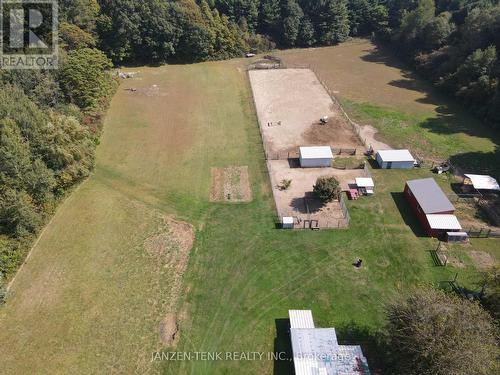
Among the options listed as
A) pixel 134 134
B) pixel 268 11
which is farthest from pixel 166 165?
pixel 268 11

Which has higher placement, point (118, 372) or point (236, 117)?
point (236, 117)

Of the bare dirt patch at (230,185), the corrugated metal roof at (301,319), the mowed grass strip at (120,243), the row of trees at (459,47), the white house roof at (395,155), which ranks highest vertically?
the row of trees at (459,47)

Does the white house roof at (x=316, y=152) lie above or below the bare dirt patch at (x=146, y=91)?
above

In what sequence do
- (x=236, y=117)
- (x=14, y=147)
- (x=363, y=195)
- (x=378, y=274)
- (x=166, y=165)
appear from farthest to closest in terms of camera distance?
(x=236, y=117) → (x=166, y=165) → (x=363, y=195) → (x=14, y=147) → (x=378, y=274)

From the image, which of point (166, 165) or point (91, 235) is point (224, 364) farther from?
point (166, 165)

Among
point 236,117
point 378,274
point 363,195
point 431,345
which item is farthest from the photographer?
point 236,117

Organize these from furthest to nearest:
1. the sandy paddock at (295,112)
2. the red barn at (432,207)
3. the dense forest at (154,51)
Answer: the sandy paddock at (295,112), the dense forest at (154,51), the red barn at (432,207)

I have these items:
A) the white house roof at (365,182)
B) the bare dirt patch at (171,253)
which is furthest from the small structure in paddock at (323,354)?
the white house roof at (365,182)

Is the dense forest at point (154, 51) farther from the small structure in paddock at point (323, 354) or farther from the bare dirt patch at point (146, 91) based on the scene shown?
the small structure in paddock at point (323, 354)

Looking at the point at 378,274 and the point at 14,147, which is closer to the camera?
the point at 378,274
